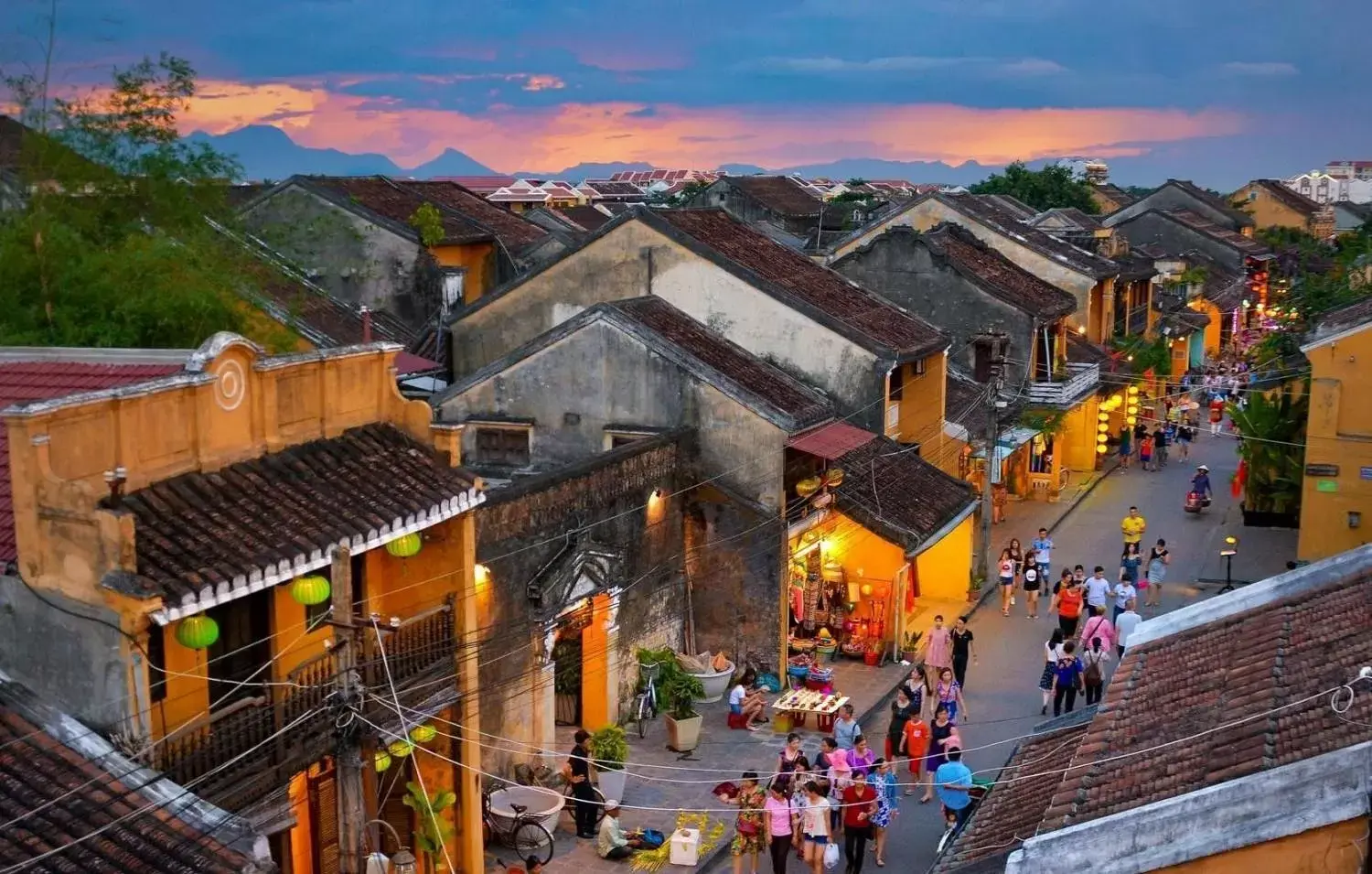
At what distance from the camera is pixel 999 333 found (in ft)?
103

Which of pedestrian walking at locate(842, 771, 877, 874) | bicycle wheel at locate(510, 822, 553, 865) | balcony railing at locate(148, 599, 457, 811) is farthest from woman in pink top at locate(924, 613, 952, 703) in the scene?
balcony railing at locate(148, 599, 457, 811)

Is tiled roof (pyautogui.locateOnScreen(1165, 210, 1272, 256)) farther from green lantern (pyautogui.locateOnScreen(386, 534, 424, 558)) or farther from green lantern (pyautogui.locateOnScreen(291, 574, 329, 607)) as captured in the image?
green lantern (pyautogui.locateOnScreen(291, 574, 329, 607))

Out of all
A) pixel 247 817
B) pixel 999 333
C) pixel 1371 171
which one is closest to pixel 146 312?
pixel 247 817

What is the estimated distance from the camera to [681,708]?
1909cm

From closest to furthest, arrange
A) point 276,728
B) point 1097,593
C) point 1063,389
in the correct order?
point 276,728 < point 1097,593 < point 1063,389

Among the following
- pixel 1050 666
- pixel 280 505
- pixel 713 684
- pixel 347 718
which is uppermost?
pixel 280 505

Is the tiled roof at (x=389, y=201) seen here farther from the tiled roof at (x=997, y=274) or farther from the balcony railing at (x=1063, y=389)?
the balcony railing at (x=1063, y=389)

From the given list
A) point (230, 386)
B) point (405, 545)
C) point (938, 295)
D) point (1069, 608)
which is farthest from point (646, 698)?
point (938, 295)

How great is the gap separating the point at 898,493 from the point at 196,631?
15.0 m

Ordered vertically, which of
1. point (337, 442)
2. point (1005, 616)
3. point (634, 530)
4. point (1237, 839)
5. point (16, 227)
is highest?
point (16, 227)

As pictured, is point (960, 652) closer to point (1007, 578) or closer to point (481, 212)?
point (1007, 578)

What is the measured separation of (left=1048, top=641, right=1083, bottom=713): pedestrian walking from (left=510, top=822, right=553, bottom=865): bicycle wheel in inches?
317

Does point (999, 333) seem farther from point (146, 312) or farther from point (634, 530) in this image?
point (146, 312)

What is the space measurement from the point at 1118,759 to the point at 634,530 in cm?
1049
